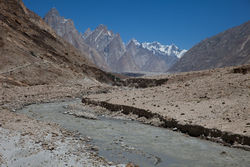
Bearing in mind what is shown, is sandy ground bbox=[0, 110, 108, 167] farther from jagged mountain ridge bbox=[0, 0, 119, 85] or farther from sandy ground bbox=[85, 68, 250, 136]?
A: jagged mountain ridge bbox=[0, 0, 119, 85]

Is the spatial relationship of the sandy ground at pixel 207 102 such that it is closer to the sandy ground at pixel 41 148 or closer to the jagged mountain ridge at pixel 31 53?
the sandy ground at pixel 41 148

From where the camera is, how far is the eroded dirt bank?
45.8 feet

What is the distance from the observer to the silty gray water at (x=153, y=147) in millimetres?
10648

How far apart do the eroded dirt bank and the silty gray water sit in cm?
77

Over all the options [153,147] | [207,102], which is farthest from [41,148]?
[207,102]

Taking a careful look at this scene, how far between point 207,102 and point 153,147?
8937 mm

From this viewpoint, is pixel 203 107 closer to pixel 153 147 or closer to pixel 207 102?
pixel 207 102

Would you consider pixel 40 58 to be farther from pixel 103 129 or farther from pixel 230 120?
pixel 230 120

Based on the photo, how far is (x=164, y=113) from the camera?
1858 centimetres

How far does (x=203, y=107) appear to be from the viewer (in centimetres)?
1873

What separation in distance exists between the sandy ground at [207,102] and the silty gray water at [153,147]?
1658 millimetres

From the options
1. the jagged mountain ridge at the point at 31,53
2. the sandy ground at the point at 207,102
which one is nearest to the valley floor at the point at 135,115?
the sandy ground at the point at 207,102

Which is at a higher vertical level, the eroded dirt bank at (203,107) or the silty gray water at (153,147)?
the eroded dirt bank at (203,107)

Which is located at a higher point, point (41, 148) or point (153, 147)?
point (153, 147)
